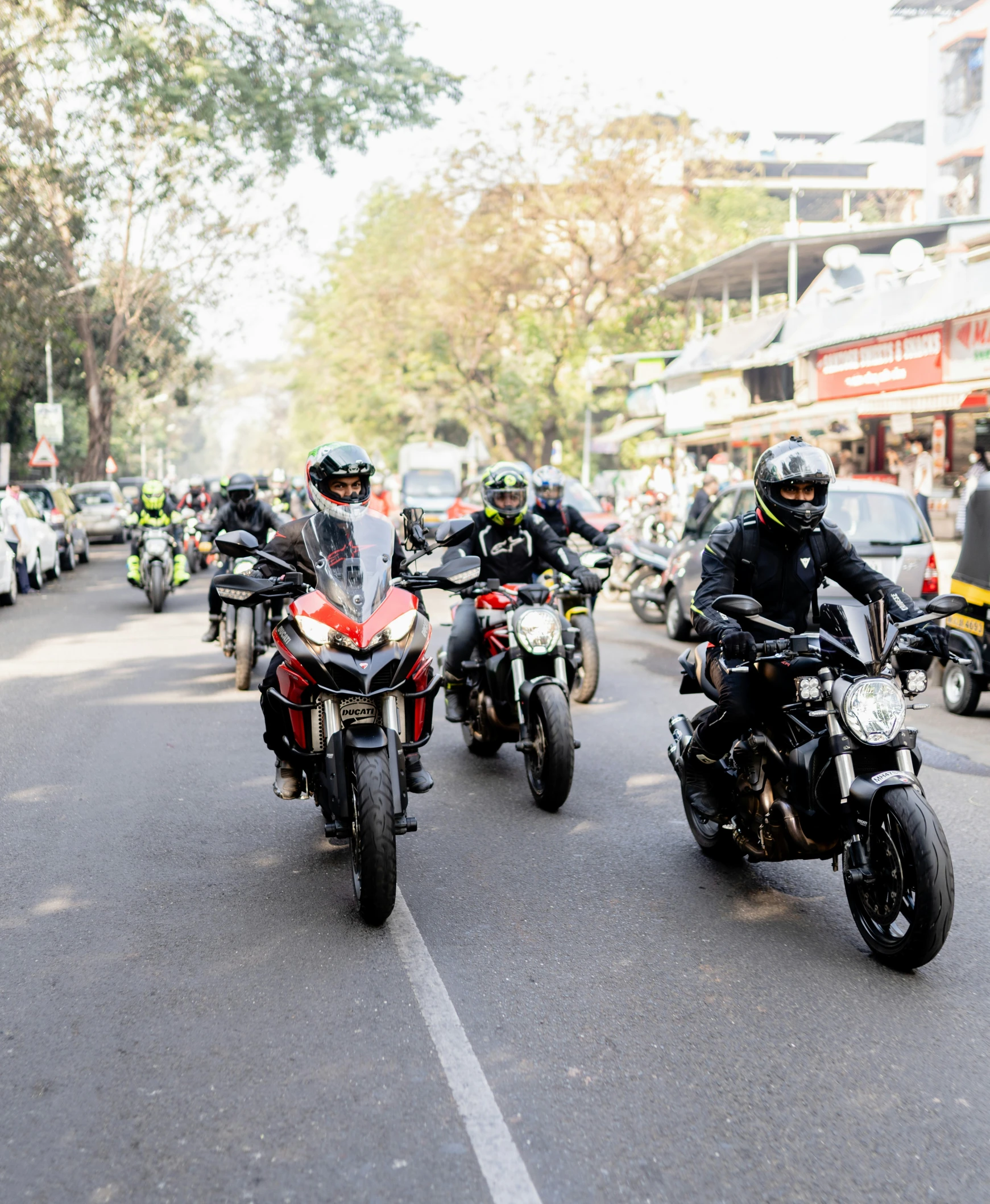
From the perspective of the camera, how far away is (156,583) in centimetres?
1712

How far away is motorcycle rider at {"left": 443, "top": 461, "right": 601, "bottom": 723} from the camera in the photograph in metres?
8.18

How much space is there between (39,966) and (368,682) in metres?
1.53

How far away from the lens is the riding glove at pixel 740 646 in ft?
16.0

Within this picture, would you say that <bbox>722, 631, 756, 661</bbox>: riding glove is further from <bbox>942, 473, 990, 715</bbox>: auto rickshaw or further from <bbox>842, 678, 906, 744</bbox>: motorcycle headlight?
<bbox>942, 473, 990, 715</bbox>: auto rickshaw

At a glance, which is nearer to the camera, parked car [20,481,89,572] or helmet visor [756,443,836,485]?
helmet visor [756,443,836,485]

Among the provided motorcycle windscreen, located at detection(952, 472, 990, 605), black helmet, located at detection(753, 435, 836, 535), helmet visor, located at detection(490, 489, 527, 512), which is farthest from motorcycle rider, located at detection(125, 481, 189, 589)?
black helmet, located at detection(753, 435, 836, 535)

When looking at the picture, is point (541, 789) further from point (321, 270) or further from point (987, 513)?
point (321, 270)

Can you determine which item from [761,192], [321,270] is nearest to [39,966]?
[321,270]

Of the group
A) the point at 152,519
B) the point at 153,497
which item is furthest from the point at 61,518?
the point at 153,497

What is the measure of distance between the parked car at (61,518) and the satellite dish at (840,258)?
56.5 feet

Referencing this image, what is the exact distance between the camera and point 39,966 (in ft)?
15.5

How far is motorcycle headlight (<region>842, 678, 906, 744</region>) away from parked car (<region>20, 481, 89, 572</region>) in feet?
70.3

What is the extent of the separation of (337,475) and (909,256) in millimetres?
22107

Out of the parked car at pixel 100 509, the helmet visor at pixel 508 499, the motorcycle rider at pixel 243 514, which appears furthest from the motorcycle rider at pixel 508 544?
the parked car at pixel 100 509
